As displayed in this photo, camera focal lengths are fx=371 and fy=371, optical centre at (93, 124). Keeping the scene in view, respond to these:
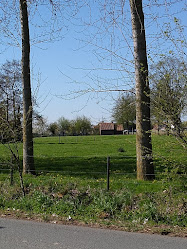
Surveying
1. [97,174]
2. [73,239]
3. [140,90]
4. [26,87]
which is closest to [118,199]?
[73,239]

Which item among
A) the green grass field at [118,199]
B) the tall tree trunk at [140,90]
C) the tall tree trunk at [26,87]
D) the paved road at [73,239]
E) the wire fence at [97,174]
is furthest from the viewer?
the tall tree trunk at [26,87]

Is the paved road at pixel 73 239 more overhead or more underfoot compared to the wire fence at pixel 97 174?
more underfoot

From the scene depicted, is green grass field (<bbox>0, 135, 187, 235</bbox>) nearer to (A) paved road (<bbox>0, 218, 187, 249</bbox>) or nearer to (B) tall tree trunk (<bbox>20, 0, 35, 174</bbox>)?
(A) paved road (<bbox>0, 218, 187, 249</bbox>)

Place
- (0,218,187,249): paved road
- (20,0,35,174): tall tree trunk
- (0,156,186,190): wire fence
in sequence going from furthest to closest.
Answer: (20,0,35,174): tall tree trunk → (0,156,186,190): wire fence → (0,218,187,249): paved road

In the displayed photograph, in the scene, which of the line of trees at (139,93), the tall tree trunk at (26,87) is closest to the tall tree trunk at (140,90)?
the line of trees at (139,93)

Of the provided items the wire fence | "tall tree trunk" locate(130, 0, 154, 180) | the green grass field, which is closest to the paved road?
the green grass field

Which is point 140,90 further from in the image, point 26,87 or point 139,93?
point 26,87

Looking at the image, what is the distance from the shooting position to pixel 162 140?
788cm

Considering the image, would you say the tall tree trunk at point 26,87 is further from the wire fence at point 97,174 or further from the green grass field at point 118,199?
the green grass field at point 118,199

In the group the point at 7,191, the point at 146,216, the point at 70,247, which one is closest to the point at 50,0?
the point at 7,191

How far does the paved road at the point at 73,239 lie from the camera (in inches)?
235

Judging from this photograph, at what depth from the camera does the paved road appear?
19.5 feet

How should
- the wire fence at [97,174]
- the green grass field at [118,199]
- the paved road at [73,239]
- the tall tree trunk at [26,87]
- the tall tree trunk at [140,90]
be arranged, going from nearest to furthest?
the paved road at [73,239], the green grass field at [118,199], the wire fence at [97,174], the tall tree trunk at [140,90], the tall tree trunk at [26,87]

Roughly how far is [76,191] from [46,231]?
3.01 metres
